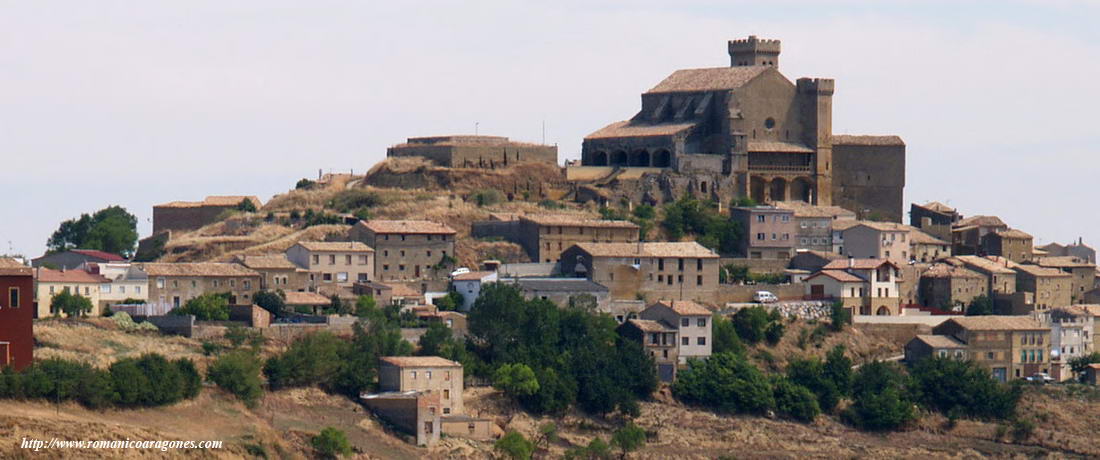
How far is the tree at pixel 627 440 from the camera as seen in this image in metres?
93.0

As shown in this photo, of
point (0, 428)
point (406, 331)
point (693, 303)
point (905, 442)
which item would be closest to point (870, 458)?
point (905, 442)

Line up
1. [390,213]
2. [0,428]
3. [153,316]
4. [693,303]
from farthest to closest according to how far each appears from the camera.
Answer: [390,213], [693,303], [153,316], [0,428]

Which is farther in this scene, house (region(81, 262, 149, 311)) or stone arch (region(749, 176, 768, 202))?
stone arch (region(749, 176, 768, 202))

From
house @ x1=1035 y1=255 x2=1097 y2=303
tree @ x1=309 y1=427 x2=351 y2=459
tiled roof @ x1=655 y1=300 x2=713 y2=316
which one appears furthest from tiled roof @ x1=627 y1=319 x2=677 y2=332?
house @ x1=1035 y1=255 x2=1097 y2=303

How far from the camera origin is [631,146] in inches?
4793

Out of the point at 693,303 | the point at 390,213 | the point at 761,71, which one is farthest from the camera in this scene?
the point at 761,71

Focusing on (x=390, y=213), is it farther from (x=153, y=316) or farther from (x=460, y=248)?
(x=153, y=316)

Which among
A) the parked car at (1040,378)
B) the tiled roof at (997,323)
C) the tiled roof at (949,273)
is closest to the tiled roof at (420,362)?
the tiled roof at (997,323)

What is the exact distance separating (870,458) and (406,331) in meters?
16.7

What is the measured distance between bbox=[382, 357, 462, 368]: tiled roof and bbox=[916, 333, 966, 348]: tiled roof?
21.0 m

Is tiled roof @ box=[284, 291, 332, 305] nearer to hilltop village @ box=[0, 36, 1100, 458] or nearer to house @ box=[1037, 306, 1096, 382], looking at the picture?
hilltop village @ box=[0, 36, 1100, 458]

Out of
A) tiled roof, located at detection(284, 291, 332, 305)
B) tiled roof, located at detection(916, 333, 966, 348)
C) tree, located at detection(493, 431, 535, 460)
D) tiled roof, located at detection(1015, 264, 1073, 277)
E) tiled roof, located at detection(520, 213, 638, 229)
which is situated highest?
tiled roof, located at detection(520, 213, 638, 229)

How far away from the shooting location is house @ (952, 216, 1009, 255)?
12100 cm

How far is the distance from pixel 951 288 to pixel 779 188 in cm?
1213
